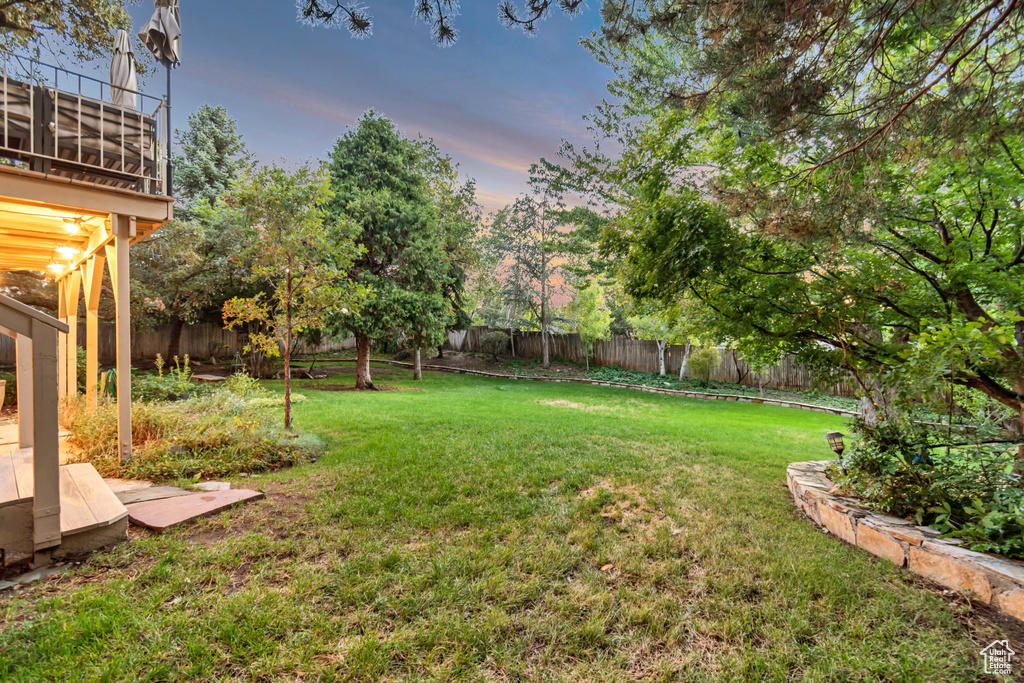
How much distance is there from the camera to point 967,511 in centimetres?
236

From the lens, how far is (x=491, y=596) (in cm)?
205

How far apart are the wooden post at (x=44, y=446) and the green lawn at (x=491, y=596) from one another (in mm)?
309

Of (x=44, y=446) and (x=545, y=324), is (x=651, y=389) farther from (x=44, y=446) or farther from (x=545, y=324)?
(x=44, y=446)

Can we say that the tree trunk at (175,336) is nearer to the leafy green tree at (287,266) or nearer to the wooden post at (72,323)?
the wooden post at (72,323)

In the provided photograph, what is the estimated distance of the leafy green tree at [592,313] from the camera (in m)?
15.3

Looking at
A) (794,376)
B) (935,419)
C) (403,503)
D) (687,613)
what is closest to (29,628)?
(403,503)

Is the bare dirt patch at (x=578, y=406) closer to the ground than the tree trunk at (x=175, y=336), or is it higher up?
closer to the ground

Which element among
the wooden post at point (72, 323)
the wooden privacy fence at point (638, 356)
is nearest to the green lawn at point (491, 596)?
the wooden post at point (72, 323)

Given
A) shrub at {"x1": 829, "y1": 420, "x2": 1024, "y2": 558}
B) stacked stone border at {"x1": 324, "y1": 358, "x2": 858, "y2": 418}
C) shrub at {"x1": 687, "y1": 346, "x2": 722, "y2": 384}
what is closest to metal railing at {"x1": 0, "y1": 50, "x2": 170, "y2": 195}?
shrub at {"x1": 829, "y1": 420, "x2": 1024, "y2": 558}

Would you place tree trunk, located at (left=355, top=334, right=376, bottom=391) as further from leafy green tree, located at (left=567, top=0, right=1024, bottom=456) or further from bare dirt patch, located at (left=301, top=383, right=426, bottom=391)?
leafy green tree, located at (left=567, top=0, right=1024, bottom=456)

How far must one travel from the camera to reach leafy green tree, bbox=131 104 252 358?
8.91m

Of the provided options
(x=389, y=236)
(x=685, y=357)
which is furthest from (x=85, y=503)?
(x=685, y=357)

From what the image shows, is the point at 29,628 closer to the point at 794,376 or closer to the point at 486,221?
the point at 794,376

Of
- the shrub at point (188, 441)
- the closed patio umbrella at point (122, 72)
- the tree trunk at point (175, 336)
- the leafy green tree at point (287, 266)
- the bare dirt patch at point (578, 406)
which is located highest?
the closed patio umbrella at point (122, 72)
